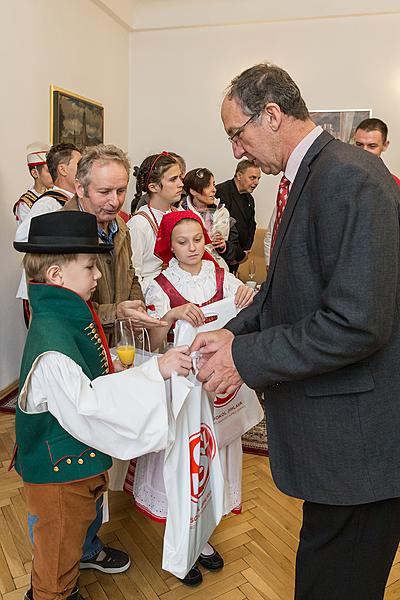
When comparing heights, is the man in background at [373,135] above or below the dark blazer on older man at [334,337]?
above

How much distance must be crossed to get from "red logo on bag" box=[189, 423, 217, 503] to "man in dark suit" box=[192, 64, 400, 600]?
43 cm

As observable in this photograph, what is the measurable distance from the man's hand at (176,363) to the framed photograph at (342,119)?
5.07m

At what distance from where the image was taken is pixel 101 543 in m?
2.17

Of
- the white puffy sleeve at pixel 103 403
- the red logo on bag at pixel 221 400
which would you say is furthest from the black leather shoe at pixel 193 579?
the white puffy sleeve at pixel 103 403

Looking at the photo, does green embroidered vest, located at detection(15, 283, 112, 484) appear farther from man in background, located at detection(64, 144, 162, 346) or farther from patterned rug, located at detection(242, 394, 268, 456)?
patterned rug, located at detection(242, 394, 268, 456)

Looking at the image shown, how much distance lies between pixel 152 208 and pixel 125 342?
1.55m

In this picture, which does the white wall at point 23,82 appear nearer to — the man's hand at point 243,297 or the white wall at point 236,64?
the white wall at point 236,64

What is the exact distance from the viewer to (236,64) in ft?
20.4

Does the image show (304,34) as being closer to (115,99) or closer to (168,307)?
(115,99)

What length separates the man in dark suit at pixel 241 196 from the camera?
16.2 feet

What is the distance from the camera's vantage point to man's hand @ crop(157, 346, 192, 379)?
153 centimetres

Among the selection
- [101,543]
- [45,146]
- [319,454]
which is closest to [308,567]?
[319,454]

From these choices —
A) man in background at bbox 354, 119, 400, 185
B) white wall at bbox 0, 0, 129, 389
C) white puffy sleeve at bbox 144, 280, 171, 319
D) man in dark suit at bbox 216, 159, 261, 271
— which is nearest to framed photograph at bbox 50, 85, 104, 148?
white wall at bbox 0, 0, 129, 389

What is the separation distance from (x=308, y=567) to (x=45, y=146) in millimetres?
3832
